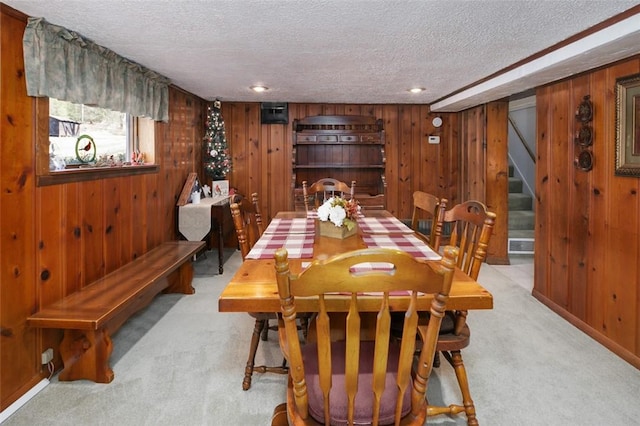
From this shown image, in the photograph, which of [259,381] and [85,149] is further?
[85,149]

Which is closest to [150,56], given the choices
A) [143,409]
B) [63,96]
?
[63,96]

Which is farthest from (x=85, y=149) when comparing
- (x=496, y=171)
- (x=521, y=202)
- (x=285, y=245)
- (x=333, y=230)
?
(x=521, y=202)

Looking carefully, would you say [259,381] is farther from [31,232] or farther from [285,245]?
[31,232]

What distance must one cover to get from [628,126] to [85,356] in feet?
11.6

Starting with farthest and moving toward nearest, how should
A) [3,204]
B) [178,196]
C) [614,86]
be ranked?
[178,196] < [614,86] < [3,204]

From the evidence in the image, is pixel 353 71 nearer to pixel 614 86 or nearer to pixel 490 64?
pixel 490 64

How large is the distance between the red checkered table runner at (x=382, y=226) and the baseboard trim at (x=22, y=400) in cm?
208

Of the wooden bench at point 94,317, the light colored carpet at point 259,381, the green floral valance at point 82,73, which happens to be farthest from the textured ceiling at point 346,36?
the light colored carpet at point 259,381

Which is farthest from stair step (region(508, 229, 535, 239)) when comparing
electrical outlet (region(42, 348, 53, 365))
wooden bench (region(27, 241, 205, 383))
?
electrical outlet (region(42, 348, 53, 365))

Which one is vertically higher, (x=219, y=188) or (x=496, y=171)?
(x=496, y=171)

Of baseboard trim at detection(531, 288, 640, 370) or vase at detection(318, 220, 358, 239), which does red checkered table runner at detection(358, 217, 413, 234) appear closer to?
vase at detection(318, 220, 358, 239)

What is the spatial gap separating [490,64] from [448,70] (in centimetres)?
36

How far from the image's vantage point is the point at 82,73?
8.73ft

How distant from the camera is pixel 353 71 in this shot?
365 cm
